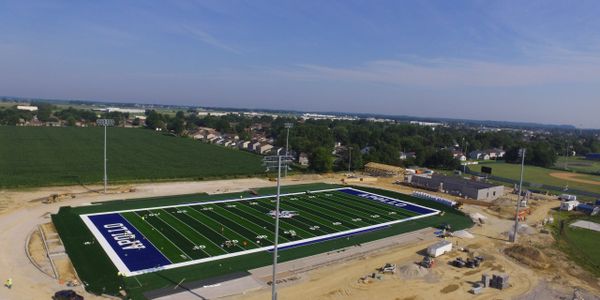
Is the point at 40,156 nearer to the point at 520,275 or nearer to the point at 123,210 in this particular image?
the point at 123,210

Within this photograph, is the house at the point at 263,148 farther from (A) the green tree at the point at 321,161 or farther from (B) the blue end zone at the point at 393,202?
(B) the blue end zone at the point at 393,202

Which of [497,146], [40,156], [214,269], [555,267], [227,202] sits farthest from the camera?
[497,146]

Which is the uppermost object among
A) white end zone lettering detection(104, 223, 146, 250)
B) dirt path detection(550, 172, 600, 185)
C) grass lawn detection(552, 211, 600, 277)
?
dirt path detection(550, 172, 600, 185)

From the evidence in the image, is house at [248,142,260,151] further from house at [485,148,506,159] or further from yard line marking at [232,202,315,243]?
house at [485,148,506,159]

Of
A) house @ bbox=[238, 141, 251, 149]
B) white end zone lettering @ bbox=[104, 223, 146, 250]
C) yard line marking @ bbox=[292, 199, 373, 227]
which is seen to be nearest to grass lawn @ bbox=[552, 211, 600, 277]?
yard line marking @ bbox=[292, 199, 373, 227]

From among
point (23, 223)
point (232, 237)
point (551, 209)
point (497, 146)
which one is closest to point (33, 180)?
point (23, 223)

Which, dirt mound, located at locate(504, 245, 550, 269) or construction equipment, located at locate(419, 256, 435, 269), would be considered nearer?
construction equipment, located at locate(419, 256, 435, 269)
